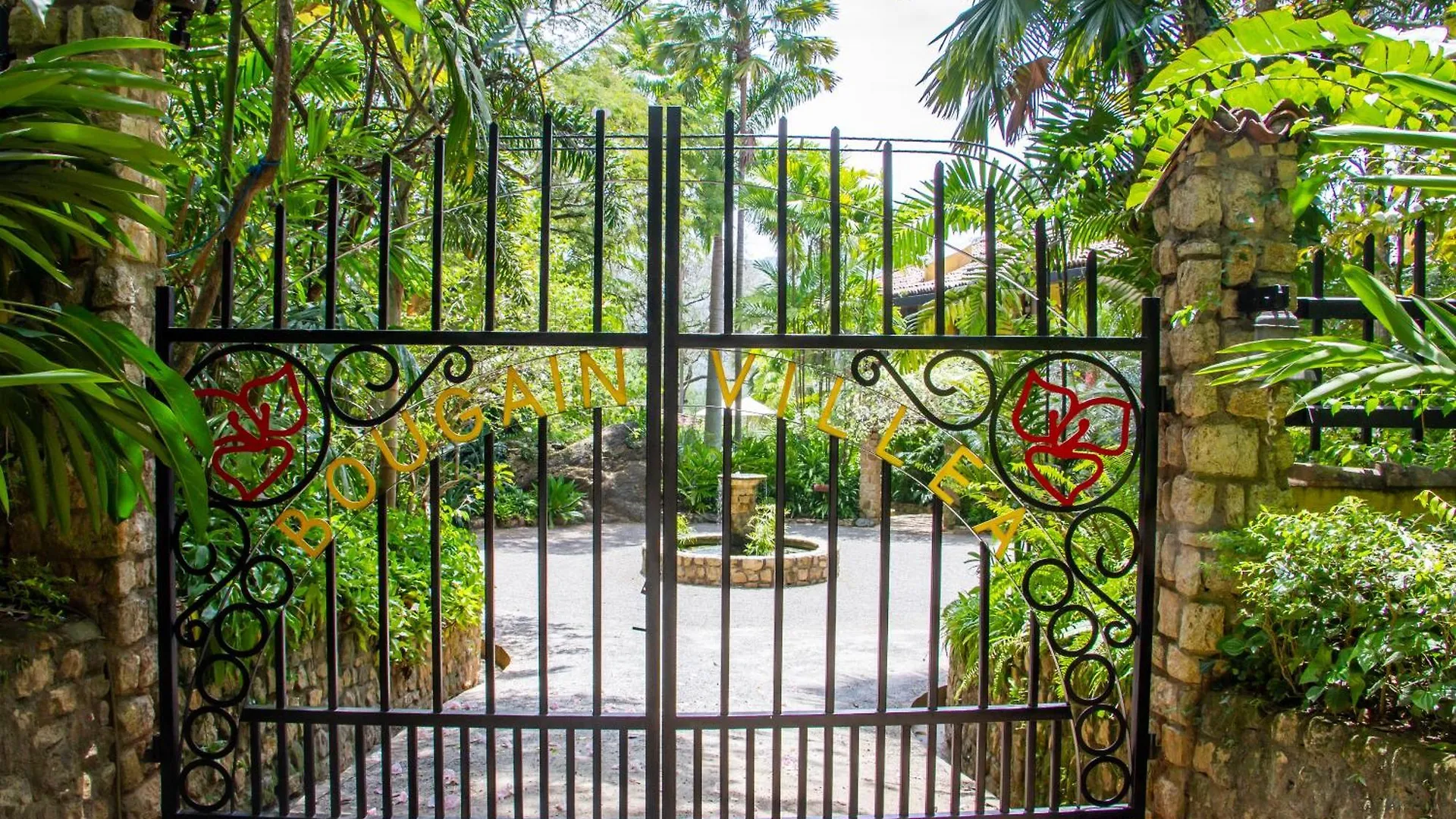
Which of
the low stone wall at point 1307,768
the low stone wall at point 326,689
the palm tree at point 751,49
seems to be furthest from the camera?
the palm tree at point 751,49

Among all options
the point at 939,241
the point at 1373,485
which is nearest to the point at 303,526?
the point at 939,241

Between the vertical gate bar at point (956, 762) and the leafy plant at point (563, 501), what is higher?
the vertical gate bar at point (956, 762)

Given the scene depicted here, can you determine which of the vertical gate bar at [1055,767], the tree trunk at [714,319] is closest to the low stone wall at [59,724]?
the vertical gate bar at [1055,767]

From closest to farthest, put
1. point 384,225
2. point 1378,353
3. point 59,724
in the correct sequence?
point 1378,353, point 59,724, point 384,225

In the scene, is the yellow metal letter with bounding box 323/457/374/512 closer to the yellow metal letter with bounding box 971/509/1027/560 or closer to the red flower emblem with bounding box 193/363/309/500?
the red flower emblem with bounding box 193/363/309/500

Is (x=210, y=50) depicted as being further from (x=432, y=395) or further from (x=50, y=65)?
(x=432, y=395)

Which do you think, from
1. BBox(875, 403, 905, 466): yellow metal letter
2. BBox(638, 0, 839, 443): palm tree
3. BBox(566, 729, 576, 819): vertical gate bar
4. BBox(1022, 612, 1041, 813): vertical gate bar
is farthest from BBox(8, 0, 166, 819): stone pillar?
BBox(638, 0, 839, 443): palm tree

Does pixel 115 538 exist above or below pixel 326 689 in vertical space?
above

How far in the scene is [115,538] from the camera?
108 inches

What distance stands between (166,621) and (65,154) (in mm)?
1336

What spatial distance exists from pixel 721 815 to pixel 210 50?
3551 mm

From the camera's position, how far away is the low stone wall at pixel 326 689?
151 inches

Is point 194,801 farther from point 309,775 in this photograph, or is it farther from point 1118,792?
point 1118,792

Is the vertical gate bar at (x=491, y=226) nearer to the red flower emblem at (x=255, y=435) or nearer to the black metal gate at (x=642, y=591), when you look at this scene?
the black metal gate at (x=642, y=591)
